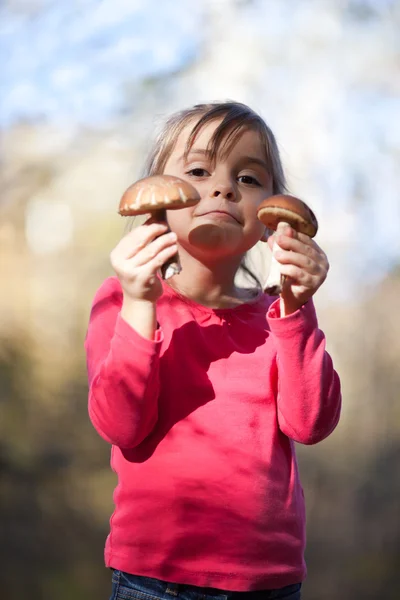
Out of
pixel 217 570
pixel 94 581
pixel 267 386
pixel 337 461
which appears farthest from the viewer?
pixel 337 461

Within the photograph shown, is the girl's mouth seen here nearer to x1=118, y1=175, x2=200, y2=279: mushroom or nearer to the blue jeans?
x1=118, y1=175, x2=200, y2=279: mushroom

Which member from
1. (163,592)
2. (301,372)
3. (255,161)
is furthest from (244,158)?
(163,592)

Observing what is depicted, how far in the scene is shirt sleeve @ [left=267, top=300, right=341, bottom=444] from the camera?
1.11m

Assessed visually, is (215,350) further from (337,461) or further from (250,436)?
(337,461)

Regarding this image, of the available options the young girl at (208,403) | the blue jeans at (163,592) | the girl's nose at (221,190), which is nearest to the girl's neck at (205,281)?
the young girl at (208,403)

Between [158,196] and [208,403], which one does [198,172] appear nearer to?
[158,196]

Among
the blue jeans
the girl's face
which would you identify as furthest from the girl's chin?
the blue jeans

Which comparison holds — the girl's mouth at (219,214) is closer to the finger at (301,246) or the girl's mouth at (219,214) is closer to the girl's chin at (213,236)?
the girl's chin at (213,236)

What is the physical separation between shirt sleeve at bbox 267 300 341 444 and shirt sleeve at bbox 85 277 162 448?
187mm

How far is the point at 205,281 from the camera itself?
127 cm

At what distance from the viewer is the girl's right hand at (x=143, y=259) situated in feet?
3.42

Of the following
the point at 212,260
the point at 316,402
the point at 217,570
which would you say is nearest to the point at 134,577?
the point at 217,570

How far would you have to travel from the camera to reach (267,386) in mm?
1173

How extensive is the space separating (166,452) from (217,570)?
0.18m
